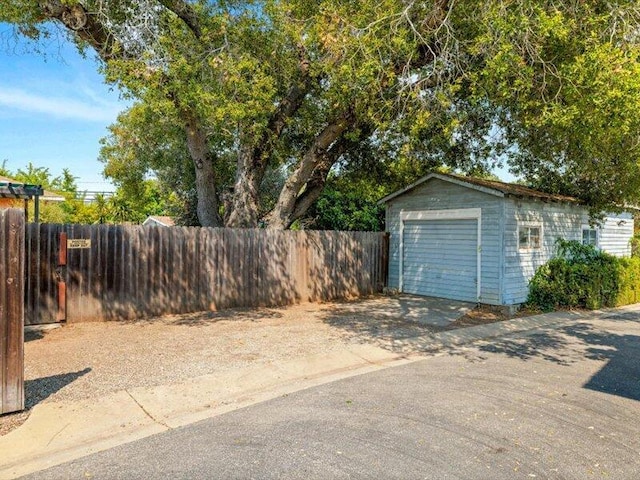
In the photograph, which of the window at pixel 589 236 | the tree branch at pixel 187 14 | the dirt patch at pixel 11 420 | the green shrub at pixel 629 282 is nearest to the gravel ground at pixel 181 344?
the dirt patch at pixel 11 420

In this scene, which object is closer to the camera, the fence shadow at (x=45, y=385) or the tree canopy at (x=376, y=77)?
the fence shadow at (x=45, y=385)

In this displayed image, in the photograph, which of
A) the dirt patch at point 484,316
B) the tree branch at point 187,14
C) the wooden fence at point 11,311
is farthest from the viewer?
the tree branch at point 187,14

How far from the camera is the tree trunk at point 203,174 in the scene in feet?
36.8

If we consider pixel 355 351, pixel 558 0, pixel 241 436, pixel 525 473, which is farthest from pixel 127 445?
pixel 558 0

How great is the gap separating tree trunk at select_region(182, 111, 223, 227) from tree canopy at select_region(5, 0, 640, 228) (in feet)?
0.12

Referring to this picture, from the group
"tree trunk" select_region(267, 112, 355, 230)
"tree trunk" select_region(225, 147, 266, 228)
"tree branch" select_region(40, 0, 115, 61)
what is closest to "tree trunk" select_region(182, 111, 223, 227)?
"tree trunk" select_region(225, 147, 266, 228)

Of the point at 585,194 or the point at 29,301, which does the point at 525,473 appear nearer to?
the point at 29,301

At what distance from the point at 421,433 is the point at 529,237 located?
8.78 m

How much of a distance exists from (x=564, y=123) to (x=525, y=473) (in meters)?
5.80

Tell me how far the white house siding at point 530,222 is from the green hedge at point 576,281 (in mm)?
287

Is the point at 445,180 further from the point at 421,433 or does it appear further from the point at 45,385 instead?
the point at 45,385

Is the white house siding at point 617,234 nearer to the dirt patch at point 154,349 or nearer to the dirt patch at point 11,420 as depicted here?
the dirt patch at point 154,349

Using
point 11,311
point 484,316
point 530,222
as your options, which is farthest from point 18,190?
point 530,222

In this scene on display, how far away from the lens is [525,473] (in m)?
3.36
